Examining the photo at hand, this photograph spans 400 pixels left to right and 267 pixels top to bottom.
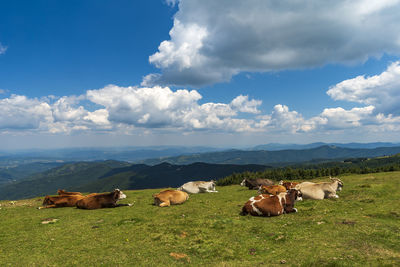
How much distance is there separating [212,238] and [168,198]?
8.12 m

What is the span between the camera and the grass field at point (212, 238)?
7.33 metres

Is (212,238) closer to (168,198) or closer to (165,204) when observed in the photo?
(165,204)

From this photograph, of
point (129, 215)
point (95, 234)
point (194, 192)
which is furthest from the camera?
point (194, 192)

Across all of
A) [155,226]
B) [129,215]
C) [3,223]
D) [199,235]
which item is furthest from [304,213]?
[3,223]

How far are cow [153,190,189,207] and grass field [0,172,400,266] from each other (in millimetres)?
2564

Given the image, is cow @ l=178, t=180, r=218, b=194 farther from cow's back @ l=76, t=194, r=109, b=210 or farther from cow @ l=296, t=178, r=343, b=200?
cow @ l=296, t=178, r=343, b=200

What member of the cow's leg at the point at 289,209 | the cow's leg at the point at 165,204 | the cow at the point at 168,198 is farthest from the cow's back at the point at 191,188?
the cow's leg at the point at 289,209

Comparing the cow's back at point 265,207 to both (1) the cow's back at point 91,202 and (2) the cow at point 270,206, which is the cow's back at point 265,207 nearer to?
(2) the cow at point 270,206

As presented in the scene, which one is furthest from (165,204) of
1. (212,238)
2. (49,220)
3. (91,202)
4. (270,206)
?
(270,206)

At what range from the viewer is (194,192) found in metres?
23.4

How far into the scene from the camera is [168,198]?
55.0ft

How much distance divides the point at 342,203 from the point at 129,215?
14045 millimetres

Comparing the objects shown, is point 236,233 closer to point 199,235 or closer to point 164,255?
point 199,235

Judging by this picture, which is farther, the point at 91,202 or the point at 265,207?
the point at 91,202
